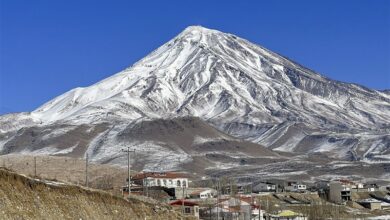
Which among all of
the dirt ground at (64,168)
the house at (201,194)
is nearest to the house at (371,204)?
the house at (201,194)

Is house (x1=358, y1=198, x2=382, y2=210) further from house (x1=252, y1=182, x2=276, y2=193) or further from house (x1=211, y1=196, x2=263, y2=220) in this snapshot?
house (x1=211, y1=196, x2=263, y2=220)

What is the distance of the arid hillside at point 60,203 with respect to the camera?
106 feet

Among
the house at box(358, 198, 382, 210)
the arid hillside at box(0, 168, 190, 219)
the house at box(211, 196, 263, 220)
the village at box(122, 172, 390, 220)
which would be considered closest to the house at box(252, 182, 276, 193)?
the village at box(122, 172, 390, 220)

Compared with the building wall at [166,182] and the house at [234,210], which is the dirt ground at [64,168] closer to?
the building wall at [166,182]

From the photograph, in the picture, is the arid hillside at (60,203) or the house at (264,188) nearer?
the arid hillside at (60,203)

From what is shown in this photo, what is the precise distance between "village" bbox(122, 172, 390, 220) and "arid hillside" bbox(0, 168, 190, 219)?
17.3 meters

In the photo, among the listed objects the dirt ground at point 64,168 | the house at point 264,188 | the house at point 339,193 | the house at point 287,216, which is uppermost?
the dirt ground at point 64,168

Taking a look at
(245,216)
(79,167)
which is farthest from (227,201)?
(79,167)

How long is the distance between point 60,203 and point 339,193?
8788 centimetres

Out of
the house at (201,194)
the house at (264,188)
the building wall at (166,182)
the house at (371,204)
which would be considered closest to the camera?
the house at (201,194)

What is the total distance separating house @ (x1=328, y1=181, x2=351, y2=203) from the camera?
117 m

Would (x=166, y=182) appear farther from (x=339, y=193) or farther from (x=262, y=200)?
(x=262, y=200)

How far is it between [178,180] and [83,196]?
89.3m

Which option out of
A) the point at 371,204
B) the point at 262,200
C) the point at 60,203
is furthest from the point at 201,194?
the point at 60,203
